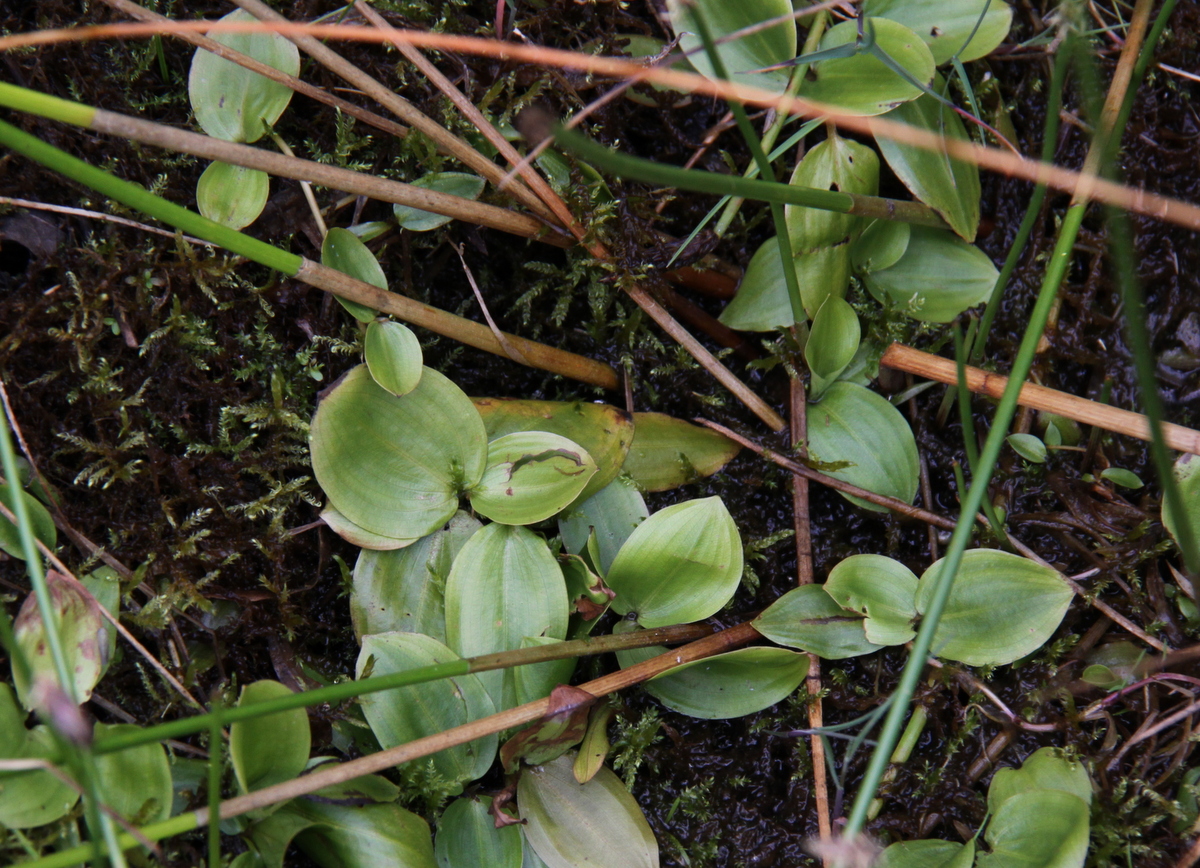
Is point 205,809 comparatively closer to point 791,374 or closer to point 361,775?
point 361,775

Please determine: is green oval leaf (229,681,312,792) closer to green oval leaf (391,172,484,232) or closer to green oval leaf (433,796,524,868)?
green oval leaf (433,796,524,868)

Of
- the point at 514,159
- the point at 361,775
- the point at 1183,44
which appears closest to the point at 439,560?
the point at 361,775

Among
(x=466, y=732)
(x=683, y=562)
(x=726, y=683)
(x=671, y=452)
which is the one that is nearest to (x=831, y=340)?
(x=671, y=452)

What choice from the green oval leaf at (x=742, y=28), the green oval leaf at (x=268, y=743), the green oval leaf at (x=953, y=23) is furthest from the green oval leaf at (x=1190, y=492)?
the green oval leaf at (x=268, y=743)

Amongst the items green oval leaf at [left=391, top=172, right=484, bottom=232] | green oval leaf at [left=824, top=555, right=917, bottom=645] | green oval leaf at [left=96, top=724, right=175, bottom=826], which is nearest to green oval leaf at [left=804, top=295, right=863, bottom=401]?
green oval leaf at [left=824, top=555, right=917, bottom=645]

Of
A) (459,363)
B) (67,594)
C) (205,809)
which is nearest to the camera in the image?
(205,809)

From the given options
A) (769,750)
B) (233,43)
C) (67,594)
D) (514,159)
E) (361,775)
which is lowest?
(769,750)
